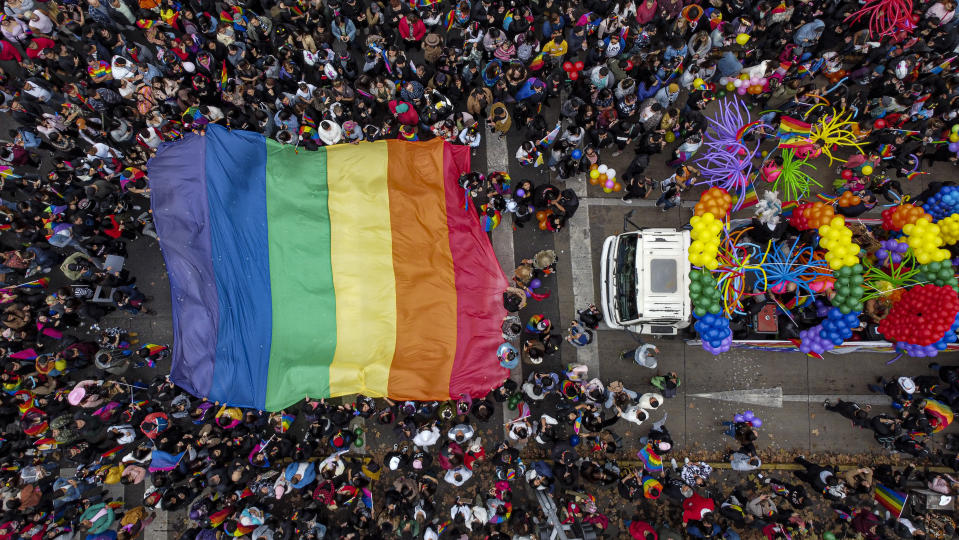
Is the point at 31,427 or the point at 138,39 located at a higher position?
the point at 138,39

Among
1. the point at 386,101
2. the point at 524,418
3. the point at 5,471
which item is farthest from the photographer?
the point at 386,101

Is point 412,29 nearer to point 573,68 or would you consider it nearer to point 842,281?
point 573,68

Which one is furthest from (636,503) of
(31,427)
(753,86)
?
(31,427)

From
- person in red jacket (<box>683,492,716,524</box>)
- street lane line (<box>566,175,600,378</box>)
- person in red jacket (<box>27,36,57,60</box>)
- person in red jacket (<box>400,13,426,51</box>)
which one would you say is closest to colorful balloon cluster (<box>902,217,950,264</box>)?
street lane line (<box>566,175,600,378</box>)

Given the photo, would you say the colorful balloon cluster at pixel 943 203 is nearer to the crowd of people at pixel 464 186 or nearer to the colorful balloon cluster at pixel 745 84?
the crowd of people at pixel 464 186

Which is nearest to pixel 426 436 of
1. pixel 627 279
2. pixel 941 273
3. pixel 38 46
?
pixel 627 279

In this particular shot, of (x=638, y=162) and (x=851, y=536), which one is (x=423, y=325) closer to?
(x=638, y=162)

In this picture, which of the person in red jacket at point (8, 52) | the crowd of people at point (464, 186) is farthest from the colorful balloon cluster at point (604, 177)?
the person in red jacket at point (8, 52)
